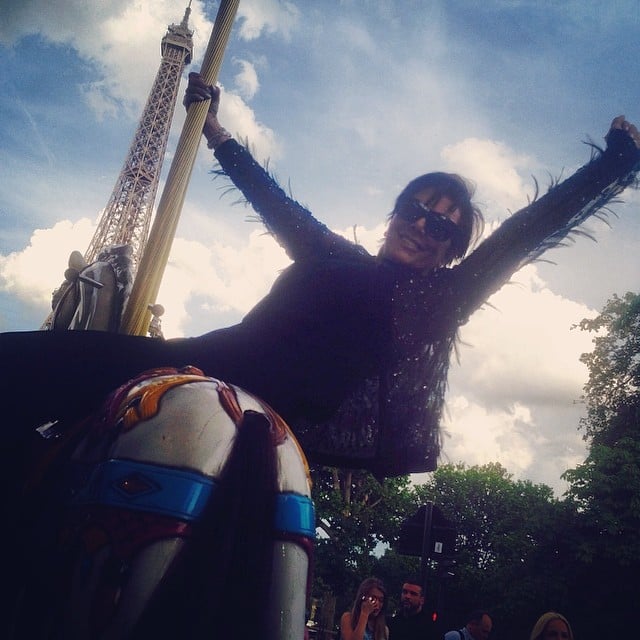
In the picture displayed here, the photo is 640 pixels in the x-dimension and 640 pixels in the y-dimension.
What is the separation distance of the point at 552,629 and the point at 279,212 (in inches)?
205

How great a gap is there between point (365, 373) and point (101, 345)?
34.0 inches

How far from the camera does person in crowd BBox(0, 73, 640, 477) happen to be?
54.7 inches

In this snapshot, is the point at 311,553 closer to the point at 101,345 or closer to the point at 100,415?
the point at 100,415

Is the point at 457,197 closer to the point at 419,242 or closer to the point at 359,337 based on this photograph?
the point at 419,242

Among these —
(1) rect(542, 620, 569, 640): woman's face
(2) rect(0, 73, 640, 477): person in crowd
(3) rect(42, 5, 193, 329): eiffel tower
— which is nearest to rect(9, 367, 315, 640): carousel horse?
(2) rect(0, 73, 640, 477): person in crowd

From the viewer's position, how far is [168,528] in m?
0.87

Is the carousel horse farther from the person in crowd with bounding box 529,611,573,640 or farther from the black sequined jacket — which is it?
the person in crowd with bounding box 529,611,573,640

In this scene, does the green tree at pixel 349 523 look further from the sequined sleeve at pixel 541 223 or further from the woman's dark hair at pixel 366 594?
the sequined sleeve at pixel 541 223

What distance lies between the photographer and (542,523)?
21.0 metres

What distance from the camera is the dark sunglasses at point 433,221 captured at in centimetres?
196

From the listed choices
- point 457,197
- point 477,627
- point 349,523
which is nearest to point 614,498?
point 349,523

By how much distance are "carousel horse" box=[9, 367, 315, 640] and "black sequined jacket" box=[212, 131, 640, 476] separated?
521 mm

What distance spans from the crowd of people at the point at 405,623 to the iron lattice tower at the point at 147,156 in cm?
3739

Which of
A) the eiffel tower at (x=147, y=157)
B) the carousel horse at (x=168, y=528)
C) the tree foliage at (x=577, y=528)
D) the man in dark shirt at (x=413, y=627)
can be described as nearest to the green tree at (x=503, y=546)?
the tree foliage at (x=577, y=528)
